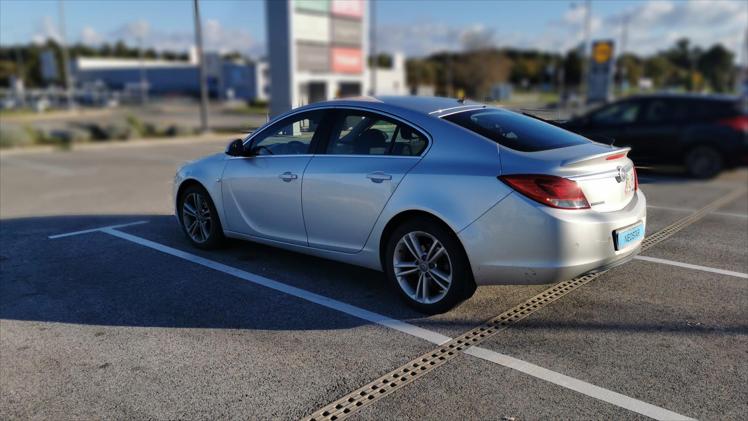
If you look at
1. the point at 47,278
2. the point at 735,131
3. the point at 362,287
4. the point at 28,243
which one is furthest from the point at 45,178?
the point at 735,131

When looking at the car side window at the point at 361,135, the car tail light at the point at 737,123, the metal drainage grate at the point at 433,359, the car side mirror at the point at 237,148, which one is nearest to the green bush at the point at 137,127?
the car side mirror at the point at 237,148

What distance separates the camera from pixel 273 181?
527cm

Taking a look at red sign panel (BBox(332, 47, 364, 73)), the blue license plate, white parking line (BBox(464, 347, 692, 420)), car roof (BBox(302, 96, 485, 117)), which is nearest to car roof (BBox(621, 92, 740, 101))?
car roof (BBox(302, 96, 485, 117))

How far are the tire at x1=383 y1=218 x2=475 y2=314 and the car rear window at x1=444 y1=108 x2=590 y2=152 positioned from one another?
2.62 feet

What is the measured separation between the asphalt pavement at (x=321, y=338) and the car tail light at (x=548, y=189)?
91cm

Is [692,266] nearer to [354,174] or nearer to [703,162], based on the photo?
[354,174]

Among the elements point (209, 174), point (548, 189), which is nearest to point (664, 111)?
point (548, 189)

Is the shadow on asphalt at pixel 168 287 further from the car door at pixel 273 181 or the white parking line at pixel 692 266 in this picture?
the white parking line at pixel 692 266

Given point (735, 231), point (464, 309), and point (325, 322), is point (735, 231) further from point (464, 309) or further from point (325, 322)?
point (325, 322)

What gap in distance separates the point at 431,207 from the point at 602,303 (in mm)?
1643

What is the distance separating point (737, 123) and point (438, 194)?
9.57m

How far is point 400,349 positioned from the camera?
383cm

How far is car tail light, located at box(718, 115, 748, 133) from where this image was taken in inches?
436

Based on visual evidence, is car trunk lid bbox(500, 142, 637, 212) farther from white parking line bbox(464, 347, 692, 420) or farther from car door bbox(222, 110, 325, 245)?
car door bbox(222, 110, 325, 245)
